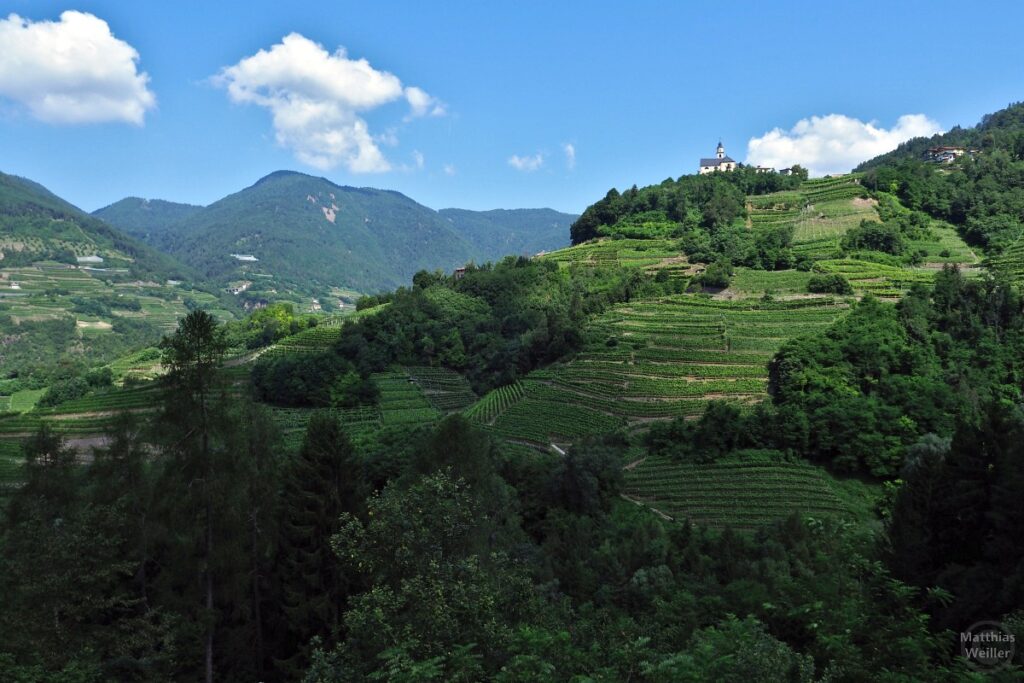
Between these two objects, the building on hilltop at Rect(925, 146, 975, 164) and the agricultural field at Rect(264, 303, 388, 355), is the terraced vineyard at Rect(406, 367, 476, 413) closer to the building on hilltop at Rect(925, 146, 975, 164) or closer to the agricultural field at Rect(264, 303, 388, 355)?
the agricultural field at Rect(264, 303, 388, 355)

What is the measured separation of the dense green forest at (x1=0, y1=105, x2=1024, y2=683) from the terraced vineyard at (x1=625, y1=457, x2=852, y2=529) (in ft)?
0.63

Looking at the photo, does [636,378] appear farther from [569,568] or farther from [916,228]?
[916,228]

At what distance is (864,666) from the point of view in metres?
7.50

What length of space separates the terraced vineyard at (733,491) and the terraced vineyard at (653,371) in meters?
6.90

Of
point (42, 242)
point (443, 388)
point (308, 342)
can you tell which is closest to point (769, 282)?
point (443, 388)

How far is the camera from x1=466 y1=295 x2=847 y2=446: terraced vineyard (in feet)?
141

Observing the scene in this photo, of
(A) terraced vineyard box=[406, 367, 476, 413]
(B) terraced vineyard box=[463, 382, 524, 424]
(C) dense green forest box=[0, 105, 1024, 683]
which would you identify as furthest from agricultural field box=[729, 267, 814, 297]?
(A) terraced vineyard box=[406, 367, 476, 413]

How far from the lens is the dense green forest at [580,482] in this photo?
9.62 metres

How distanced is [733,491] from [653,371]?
16.0 metres

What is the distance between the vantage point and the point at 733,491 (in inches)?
1281

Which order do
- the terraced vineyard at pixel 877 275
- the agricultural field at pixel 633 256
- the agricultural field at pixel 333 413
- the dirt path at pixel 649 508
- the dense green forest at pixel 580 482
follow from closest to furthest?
the dense green forest at pixel 580 482, the dirt path at pixel 649 508, the agricultural field at pixel 333 413, the terraced vineyard at pixel 877 275, the agricultural field at pixel 633 256

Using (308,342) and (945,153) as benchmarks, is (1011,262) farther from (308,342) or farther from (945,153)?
(945,153)

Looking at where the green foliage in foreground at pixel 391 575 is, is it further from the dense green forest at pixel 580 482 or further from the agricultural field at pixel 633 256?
the agricultural field at pixel 633 256

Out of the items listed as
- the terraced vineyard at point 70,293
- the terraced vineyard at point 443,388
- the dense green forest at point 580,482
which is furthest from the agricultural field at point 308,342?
the terraced vineyard at point 70,293
